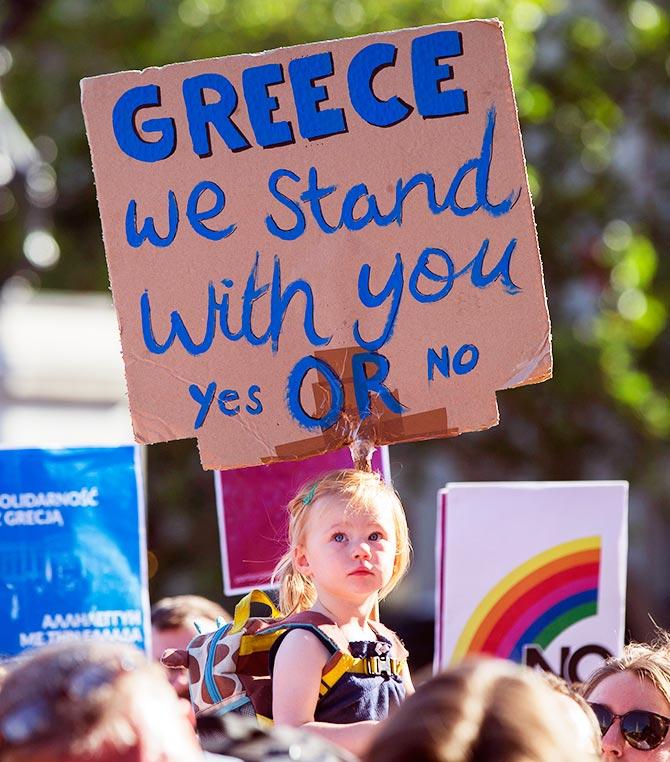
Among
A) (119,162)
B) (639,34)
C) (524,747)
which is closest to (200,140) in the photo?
(119,162)

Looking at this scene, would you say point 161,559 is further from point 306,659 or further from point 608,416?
point 306,659

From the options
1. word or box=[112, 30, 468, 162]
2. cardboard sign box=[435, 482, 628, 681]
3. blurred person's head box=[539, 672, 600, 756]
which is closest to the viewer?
blurred person's head box=[539, 672, 600, 756]

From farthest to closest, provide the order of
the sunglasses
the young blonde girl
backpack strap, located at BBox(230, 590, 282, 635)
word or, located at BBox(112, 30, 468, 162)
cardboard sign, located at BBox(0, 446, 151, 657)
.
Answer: cardboard sign, located at BBox(0, 446, 151, 657), word or, located at BBox(112, 30, 468, 162), backpack strap, located at BBox(230, 590, 282, 635), the sunglasses, the young blonde girl

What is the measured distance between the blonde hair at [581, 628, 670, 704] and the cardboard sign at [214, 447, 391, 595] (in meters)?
0.84

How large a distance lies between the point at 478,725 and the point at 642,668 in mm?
1409

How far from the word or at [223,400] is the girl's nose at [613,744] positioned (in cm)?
96

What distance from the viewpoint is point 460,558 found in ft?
13.6

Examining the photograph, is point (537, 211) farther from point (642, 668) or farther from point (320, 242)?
point (642, 668)

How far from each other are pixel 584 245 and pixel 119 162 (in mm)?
9310

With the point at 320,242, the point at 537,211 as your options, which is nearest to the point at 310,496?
the point at 320,242

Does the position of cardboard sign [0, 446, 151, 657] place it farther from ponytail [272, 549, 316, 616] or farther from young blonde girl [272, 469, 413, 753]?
young blonde girl [272, 469, 413, 753]

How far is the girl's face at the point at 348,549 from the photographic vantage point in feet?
9.86

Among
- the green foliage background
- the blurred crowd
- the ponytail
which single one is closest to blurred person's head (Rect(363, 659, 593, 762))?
the blurred crowd

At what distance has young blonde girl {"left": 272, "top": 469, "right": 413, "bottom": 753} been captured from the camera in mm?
2875
